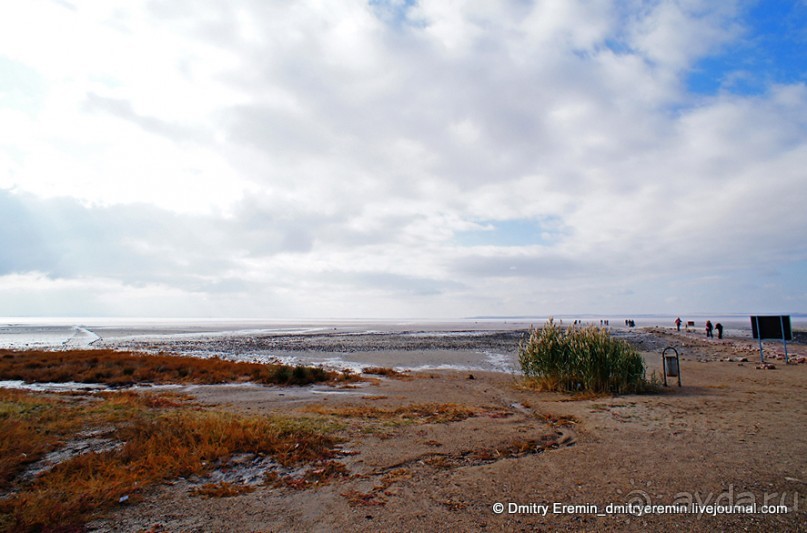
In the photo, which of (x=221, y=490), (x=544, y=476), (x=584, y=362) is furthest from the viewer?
(x=584, y=362)

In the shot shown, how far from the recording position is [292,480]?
6.69 metres

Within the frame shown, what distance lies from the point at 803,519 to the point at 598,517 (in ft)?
7.41

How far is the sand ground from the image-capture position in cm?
520

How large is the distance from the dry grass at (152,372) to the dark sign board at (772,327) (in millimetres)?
22563

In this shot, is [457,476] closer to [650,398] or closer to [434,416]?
[434,416]

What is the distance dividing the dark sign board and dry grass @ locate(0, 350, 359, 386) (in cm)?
2256

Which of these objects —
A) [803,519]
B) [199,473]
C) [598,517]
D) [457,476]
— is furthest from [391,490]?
[803,519]

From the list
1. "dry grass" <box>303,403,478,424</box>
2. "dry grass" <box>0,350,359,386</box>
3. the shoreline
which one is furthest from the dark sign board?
"dry grass" <box>0,350,359,386</box>

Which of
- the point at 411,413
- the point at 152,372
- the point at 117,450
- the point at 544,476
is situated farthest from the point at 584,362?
the point at 152,372

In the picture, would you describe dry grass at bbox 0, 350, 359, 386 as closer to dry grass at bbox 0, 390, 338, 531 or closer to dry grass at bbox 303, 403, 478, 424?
dry grass at bbox 303, 403, 478, 424

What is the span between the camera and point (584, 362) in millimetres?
15648

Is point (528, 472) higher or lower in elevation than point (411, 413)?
higher

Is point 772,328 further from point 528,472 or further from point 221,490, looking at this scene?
point 221,490

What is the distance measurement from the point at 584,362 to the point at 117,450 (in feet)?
46.4
